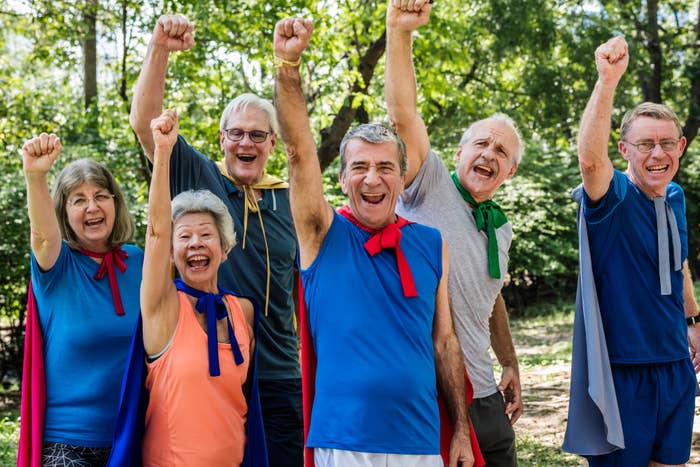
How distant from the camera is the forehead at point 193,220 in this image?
3033mm

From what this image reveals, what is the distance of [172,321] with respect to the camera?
9.28ft

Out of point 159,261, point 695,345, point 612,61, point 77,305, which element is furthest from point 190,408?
point 695,345

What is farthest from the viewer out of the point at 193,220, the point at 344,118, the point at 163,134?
the point at 344,118

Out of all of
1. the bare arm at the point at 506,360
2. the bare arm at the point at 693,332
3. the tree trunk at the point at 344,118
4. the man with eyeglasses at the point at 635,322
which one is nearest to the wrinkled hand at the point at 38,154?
the bare arm at the point at 506,360

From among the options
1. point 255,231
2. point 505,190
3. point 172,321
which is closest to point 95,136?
point 505,190

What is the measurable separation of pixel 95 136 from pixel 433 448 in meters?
10.3

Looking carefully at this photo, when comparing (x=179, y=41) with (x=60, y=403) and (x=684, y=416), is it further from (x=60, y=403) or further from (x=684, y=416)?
(x=684, y=416)

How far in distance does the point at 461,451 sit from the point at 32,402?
166 centimetres

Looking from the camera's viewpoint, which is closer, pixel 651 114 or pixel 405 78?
pixel 405 78

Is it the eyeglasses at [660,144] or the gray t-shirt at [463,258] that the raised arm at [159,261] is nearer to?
the gray t-shirt at [463,258]

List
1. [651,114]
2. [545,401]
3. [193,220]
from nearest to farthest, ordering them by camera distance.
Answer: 1. [193,220]
2. [651,114]
3. [545,401]

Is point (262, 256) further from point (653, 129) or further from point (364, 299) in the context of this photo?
point (653, 129)

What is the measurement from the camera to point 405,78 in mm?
3006

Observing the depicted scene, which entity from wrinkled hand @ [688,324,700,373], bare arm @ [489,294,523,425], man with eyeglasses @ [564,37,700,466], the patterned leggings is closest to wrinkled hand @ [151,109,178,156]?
the patterned leggings
